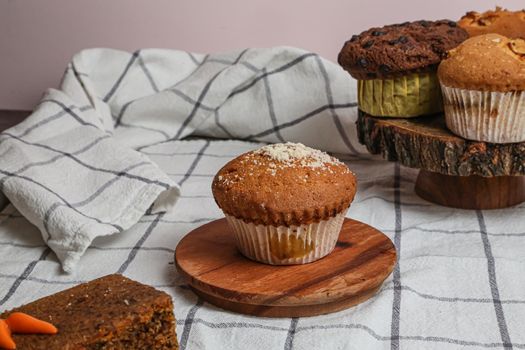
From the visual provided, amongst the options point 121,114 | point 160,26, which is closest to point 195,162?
point 121,114

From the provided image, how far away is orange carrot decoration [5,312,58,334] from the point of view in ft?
3.34

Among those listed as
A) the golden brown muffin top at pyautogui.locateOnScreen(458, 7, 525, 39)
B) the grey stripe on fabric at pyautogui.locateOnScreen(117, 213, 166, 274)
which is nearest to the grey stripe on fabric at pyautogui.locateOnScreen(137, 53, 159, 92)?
the grey stripe on fabric at pyautogui.locateOnScreen(117, 213, 166, 274)

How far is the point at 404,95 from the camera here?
1.68m

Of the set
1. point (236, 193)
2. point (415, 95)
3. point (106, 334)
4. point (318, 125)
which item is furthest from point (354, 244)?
point (318, 125)

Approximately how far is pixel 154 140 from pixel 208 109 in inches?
7.1

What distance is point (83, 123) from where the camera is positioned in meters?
2.01

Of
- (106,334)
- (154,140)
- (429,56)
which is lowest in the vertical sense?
(154,140)

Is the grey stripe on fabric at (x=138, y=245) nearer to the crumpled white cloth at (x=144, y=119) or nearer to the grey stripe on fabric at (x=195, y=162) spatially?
the crumpled white cloth at (x=144, y=119)

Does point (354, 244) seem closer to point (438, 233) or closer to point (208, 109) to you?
point (438, 233)

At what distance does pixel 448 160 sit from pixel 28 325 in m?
0.92

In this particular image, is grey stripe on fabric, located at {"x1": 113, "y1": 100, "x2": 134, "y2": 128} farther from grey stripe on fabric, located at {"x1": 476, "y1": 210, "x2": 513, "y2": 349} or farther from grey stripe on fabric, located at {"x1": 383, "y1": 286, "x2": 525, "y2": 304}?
grey stripe on fabric, located at {"x1": 383, "y1": 286, "x2": 525, "y2": 304}

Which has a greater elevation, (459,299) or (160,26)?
(160,26)

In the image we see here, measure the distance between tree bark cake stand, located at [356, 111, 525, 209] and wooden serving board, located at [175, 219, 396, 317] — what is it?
0.25 m

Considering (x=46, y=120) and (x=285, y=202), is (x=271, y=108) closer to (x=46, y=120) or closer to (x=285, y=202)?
(x=46, y=120)
